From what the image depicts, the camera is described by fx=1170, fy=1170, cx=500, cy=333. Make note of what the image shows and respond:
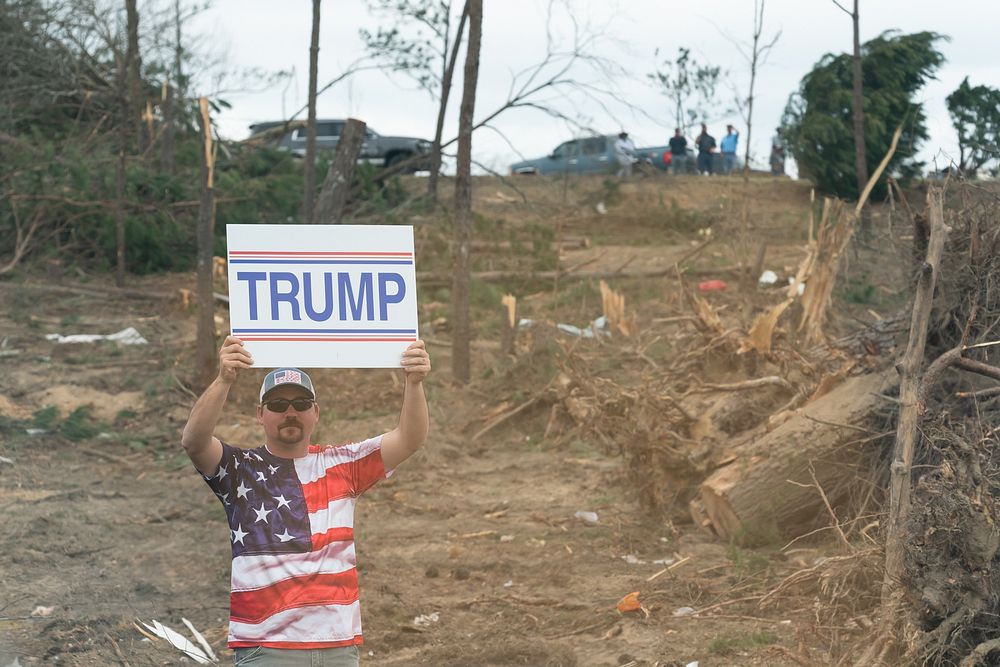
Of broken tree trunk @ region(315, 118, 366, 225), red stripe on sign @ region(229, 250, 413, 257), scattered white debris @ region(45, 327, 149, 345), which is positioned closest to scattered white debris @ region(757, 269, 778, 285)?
broken tree trunk @ region(315, 118, 366, 225)

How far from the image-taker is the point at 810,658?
5.46 meters

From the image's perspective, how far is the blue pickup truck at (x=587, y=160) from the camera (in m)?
28.5

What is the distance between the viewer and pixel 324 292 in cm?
383

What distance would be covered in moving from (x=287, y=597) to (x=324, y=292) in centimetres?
98

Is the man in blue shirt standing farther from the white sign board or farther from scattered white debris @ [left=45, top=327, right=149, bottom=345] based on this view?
the white sign board

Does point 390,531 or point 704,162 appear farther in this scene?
point 704,162

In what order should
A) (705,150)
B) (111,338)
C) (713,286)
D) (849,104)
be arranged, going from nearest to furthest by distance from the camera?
(111,338)
(713,286)
(849,104)
(705,150)

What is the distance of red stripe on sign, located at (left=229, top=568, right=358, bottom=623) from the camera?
3.48m

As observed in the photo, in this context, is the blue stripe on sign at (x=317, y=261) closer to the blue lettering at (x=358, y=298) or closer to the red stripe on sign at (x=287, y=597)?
the blue lettering at (x=358, y=298)

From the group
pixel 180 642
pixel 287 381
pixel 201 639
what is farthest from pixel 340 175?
pixel 287 381

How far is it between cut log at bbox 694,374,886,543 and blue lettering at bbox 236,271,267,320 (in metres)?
4.60

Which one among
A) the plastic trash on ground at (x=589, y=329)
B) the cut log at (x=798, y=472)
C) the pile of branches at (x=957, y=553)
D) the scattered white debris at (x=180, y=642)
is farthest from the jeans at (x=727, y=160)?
the scattered white debris at (x=180, y=642)

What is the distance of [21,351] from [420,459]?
5.72 metres

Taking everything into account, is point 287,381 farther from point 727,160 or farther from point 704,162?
point 727,160
